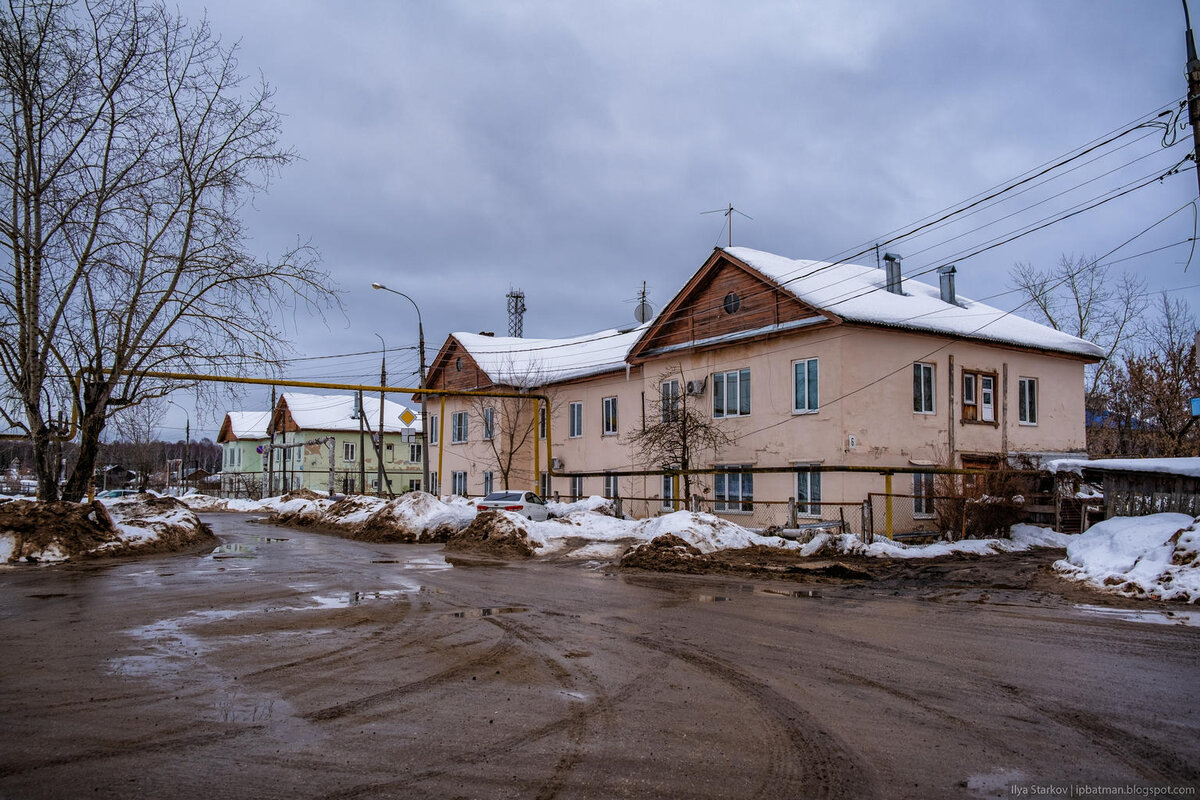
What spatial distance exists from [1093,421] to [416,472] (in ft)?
149

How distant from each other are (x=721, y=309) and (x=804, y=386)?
4.73 metres

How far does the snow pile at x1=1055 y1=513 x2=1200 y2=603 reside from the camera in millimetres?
11695

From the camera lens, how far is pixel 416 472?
6384cm

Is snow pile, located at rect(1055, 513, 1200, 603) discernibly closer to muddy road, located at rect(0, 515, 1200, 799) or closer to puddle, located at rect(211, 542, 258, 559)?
muddy road, located at rect(0, 515, 1200, 799)

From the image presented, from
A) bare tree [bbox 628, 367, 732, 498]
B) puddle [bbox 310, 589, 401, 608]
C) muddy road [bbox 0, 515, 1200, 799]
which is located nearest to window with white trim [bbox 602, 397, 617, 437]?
bare tree [bbox 628, 367, 732, 498]

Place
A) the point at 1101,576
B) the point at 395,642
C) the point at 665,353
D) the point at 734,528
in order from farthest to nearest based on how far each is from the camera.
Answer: the point at 665,353 < the point at 734,528 < the point at 1101,576 < the point at 395,642

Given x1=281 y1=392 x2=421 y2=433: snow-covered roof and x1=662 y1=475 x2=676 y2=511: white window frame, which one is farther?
x1=281 y1=392 x2=421 y2=433: snow-covered roof

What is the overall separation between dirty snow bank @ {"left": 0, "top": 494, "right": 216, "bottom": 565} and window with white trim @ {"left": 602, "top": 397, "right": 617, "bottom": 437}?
16762 mm

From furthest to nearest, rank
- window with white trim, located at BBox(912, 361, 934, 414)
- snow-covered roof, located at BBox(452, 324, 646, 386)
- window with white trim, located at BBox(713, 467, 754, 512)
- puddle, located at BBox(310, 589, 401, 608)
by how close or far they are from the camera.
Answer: snow-covered roof, located at BBox(452, 324, 646, 386) < window with white trim, located at BBox(713, 467, 754, 512) < window with white trim, located at BBox(912, 361, 934, 414) < puddle, located at BBox(310, 589, 401, 608)

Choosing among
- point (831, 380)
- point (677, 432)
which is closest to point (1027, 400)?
point (831, 380)

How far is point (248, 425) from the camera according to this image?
85500 mm

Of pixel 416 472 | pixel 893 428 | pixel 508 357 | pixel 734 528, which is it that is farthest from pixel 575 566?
pixel 416 472

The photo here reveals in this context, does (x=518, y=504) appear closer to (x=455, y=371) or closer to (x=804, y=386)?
(x=804, y=386)

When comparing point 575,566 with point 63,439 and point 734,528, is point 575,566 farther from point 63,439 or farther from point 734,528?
point 63,439
